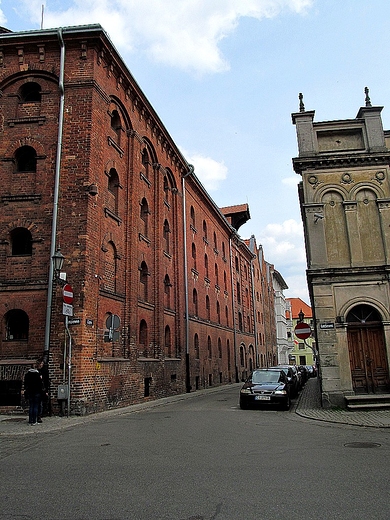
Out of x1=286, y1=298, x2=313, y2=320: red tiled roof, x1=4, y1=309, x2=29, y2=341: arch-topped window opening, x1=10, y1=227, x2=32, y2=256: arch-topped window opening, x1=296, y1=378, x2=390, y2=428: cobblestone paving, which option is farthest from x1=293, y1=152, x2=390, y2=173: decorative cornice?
x1=286, y1=298, x2=313, y2=320: red tiled roof

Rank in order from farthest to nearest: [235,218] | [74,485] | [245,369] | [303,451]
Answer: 1. [235,218]
2. [245,369]
3. [303,451]
4. [74,485]

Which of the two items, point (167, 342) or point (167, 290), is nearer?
point (167, 342)

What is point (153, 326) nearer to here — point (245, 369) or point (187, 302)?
point (187, 302)

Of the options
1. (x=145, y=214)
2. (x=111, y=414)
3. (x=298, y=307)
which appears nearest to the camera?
(x=111, y=414)

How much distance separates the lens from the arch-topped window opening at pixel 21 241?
16609 mm

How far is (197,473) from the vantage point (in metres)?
6.72

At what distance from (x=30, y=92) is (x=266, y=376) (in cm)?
1402

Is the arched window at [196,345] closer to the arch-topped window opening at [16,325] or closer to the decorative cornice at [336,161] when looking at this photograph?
the arch-topped window opening at [16,325]

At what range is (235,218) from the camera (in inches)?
1922

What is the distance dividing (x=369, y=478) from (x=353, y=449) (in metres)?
2.37

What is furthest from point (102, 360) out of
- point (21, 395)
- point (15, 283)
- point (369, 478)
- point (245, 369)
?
point (245, 369)

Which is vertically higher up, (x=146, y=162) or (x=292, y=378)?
(x=146, y=162)

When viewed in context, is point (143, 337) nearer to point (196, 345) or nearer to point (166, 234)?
point (166, 234)

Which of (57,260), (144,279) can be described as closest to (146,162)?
(144,279)
